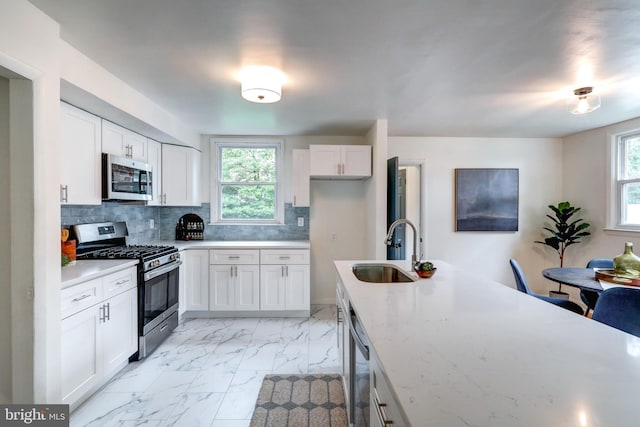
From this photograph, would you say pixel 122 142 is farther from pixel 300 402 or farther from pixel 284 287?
pixel 300 402

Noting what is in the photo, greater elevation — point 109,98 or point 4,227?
point 109,98

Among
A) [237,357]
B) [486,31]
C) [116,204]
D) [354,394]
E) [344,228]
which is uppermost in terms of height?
[486,31]

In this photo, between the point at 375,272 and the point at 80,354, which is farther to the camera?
the point at 375,272

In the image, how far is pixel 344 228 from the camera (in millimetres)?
4250

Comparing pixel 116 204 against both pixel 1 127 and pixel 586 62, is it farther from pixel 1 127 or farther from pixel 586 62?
pixel 586 62

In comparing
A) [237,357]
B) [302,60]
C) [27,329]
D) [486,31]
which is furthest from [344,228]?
[27,329]

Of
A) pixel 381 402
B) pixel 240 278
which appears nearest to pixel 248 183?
pixel 240 278

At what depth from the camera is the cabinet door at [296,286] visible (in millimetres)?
3689

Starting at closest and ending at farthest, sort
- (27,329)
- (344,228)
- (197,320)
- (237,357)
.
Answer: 1. (27,329)
2. (237,357)
3. (197,320)
4. (344,228)

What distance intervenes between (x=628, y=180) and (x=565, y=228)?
838 mm

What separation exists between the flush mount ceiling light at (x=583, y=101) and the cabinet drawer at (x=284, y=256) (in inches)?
119

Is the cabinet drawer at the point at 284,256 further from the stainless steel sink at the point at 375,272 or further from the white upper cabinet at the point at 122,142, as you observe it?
the white upper cabinet at the point at 122,142

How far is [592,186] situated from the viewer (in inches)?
155

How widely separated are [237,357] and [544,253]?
445 cm
